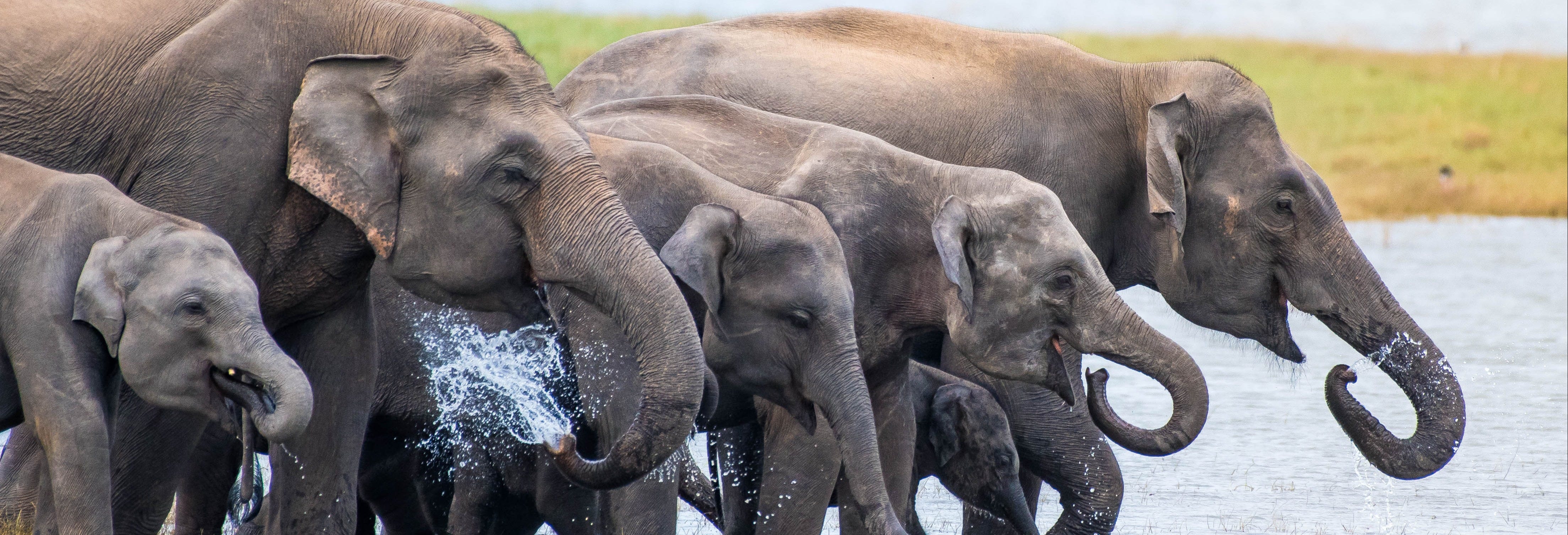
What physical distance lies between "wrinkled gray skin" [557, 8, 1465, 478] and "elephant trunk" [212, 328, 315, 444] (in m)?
2.66

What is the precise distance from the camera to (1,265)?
4703mm

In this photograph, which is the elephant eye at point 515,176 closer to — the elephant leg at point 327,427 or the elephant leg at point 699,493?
the elephant leg at point 327,427

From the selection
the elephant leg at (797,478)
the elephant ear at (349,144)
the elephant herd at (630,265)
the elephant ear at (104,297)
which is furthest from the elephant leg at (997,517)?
the elephant ear at (104,297)

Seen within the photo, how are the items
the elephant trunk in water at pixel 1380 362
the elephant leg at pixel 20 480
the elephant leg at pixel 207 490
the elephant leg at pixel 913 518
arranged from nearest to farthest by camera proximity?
1. the elephant leg at pixel 20 480
2. the elephant leg at pixel 207 490
3. the elephant leg at pixel 913 518
4. the elephant trunk in water at pixel 1380 362

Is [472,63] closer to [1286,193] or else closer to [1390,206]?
[1286,193]

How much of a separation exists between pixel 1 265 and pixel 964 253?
8.25 feet

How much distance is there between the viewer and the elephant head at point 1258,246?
7344mm

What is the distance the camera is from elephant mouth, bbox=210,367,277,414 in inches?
186

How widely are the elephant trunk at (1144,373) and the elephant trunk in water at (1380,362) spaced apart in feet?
3.71

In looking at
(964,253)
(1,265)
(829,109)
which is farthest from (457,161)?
(829,109)

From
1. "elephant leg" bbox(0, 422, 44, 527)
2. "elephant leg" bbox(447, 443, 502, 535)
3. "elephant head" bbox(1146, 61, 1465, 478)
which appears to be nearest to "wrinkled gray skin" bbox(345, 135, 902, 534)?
"elephant leg" bbox(447, 443, 502, 535)

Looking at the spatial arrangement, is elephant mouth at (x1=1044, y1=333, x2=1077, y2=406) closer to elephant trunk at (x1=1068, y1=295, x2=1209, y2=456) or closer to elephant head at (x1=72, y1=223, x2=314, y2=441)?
elephant trunk at (x1=1068, y1=295, x2=1209, y2=456)

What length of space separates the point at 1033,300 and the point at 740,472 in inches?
52.1

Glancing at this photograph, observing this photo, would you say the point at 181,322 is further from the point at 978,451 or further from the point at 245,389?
the point at 978,451
